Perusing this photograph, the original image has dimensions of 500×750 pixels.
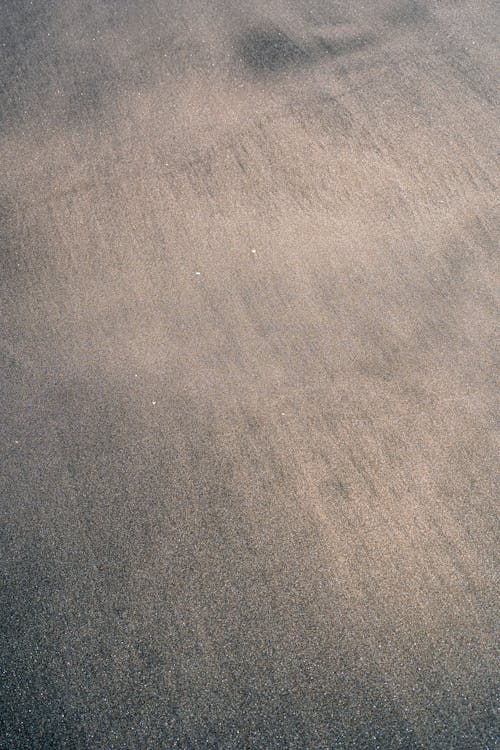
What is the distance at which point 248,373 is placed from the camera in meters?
4.44

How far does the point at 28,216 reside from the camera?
5402 mm

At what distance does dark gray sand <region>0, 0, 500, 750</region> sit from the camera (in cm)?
320

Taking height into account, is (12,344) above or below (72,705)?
above

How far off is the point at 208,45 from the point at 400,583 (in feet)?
20.1

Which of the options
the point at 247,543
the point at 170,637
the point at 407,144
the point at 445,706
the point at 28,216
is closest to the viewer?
the point at 445,706

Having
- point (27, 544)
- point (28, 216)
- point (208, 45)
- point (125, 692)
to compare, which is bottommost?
point (125, 692)

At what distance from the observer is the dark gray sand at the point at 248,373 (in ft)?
10.5

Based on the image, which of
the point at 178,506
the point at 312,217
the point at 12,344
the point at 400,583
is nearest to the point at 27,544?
the point at 178,506

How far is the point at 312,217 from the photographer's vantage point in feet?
17.8

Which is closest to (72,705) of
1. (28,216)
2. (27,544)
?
(27,544)

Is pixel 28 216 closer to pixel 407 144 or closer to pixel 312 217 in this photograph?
pixel 312 217

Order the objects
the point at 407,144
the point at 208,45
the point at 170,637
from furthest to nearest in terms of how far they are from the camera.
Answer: the point at 208,45
the point at 407,144
the point at 170,637

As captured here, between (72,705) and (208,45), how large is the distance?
662cm

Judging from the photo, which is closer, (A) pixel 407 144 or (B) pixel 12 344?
(B) pixel 12 344
